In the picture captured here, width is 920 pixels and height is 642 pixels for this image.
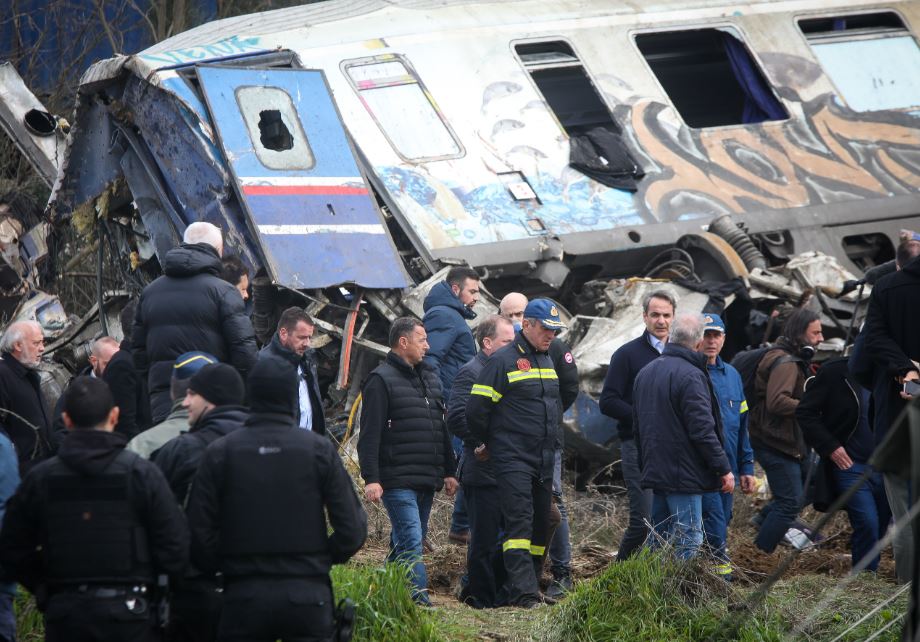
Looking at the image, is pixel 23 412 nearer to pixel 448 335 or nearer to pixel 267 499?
pixel 267 499

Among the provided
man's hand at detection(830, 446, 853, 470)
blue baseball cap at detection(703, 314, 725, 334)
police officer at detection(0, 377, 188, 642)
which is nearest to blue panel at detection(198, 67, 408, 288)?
blue baseball cap at detection(703, 314, 725, 334)

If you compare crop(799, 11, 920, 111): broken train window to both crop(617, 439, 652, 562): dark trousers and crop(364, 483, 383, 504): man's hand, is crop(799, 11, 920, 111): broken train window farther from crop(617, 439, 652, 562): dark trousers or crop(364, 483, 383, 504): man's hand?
crop(364, 483, 383, 504): man's hand

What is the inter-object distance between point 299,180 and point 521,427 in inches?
156

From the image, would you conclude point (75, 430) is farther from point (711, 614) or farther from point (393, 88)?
point (393, 88)

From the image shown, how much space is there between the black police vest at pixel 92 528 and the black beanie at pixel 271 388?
522 mm

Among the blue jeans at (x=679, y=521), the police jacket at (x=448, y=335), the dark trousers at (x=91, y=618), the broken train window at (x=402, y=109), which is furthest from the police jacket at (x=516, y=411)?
the broken train window at (x=402, y=109)

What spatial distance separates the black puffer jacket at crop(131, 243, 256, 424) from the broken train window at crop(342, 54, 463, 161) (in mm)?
4381

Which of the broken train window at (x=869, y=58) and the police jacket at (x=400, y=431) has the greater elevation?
the police jacket at (x=400, y=431)

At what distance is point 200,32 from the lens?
12.8 metres

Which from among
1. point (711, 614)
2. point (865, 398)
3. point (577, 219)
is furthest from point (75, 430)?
point (577, 219)

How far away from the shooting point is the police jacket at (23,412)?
23.9 feet

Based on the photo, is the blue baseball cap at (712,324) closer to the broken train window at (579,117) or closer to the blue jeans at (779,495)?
the blue jeans at (779,495)

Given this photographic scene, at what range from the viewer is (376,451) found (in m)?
7.66

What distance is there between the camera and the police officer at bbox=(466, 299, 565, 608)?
25.5 feet
